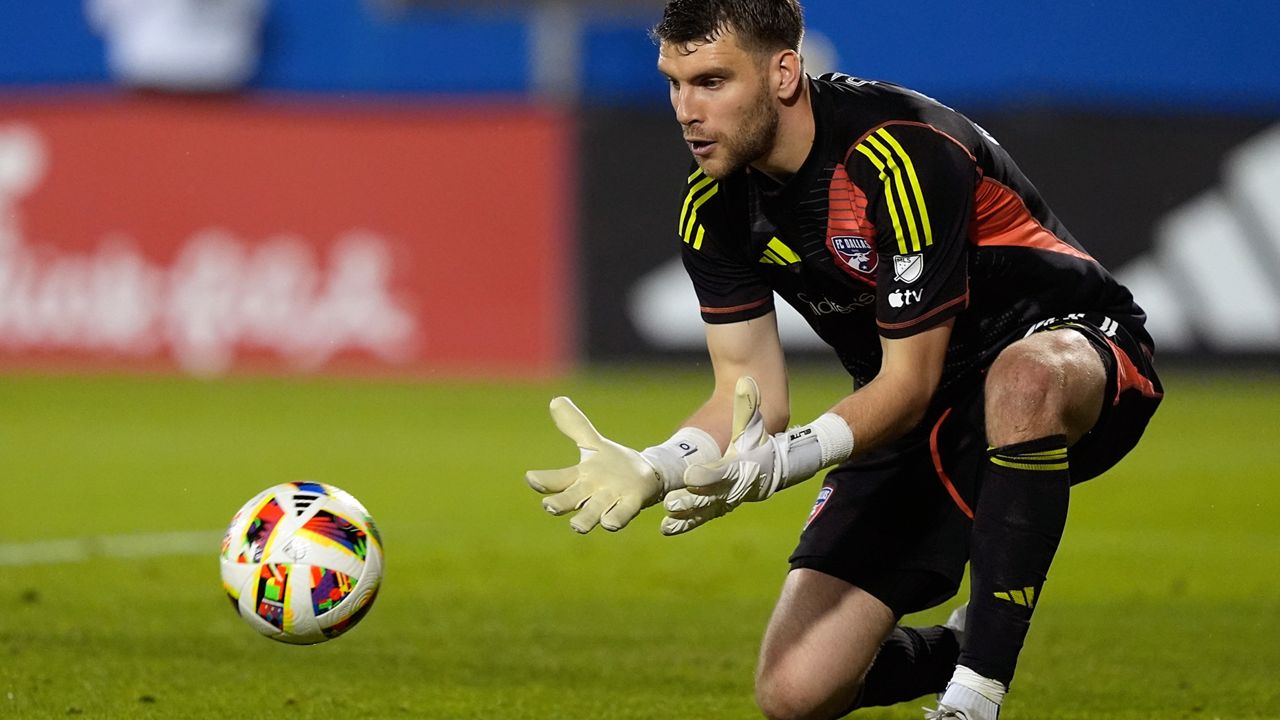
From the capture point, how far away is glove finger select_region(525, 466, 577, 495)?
4.23m

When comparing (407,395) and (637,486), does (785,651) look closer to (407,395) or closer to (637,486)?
(637,486)

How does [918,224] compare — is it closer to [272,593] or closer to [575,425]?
[575,425]

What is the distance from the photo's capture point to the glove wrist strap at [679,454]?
443 centimetres

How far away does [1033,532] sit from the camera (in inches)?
186

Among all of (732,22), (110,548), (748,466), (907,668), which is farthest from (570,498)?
(110,548)

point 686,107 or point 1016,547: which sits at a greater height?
point 686,107

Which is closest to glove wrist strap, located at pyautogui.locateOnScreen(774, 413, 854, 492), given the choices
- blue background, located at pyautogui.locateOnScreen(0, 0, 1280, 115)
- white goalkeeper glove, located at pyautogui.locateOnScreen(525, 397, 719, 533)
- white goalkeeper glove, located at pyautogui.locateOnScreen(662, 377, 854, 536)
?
white goalkeeper glove, located at pyautogui.locateOnScreen(662, 377, 854, 536)

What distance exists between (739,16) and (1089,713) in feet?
8.06

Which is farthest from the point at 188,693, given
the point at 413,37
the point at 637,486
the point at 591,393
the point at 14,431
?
the point at 413,37

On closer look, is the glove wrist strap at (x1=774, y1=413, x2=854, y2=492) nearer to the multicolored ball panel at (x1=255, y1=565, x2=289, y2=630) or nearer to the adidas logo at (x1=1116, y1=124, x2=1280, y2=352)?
the multicolored ball panel at (x1=255, y1=565, x2=289, y2=630)

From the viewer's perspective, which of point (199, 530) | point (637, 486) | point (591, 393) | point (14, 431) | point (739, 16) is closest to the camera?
point (637, 486)

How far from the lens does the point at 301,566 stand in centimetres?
538

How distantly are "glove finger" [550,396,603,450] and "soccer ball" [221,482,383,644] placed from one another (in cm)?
133

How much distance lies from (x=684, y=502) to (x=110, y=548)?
5572 millimetres
